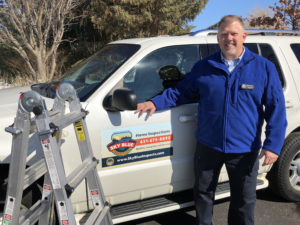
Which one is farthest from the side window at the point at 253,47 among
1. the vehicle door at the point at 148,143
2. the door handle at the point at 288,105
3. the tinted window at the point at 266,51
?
the vehicle door at the point at 148,143

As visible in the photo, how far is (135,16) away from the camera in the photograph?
11.5 meters

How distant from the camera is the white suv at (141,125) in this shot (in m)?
2.59

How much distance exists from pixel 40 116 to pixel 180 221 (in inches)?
87.5

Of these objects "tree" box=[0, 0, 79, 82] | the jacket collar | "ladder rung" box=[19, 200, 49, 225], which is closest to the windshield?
the jacket collar

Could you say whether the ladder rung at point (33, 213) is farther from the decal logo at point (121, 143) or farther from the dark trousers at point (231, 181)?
the dark trousers at point (231, 181)

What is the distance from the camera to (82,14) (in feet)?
40.2

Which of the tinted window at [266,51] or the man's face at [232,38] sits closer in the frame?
the man's face at [232,38]

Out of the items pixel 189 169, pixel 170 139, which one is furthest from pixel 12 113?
pixel 189 169

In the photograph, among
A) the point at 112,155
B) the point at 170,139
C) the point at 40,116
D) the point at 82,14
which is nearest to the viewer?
the point at 40,116

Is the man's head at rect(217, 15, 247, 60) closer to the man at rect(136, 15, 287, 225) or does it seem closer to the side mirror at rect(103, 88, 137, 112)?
the man at rect(136, 15, 287, 225)

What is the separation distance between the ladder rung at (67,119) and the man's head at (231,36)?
129 centimetres

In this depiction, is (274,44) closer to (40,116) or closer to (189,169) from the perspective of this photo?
(189,169)

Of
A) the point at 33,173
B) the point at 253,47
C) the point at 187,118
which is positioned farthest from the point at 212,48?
the point at 33,173

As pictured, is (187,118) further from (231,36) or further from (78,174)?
(78,174)
